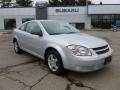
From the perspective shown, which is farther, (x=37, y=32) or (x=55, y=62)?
(x=37, y=32)

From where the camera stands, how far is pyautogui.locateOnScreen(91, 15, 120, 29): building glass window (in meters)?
36.1

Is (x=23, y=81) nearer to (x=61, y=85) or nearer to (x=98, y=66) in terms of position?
(x=61, y=85)

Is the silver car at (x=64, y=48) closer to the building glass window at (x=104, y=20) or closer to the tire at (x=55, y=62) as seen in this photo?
the tire at (x=55, y=62)

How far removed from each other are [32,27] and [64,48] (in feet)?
6.86

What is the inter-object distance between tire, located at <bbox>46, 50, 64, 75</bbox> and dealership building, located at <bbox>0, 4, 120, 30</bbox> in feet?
102

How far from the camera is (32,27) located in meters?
6.43

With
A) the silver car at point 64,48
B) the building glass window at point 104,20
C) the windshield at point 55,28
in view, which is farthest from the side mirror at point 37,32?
the building glass window at point 104,20

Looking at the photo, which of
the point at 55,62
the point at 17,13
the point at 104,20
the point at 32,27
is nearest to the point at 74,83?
the point at 55,62

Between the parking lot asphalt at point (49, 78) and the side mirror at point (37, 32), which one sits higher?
the side mirror at point (37, 32)

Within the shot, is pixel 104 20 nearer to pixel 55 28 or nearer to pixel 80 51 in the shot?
pixel 55 28

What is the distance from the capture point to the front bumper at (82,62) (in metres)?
4.54

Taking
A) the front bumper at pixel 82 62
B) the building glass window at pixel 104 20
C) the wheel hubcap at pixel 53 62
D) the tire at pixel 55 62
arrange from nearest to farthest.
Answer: the front bumper at pixel 82 62 → the tire at pixel 55 62 → the wheel hubcap at pixel 53 62 → the building glass window at pixel 104 20

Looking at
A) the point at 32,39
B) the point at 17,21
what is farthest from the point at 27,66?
the point at 17,21

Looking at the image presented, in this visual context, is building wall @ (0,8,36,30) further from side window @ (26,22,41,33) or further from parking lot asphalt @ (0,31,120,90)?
parking lot asphalt @ (0,31,120,90)
